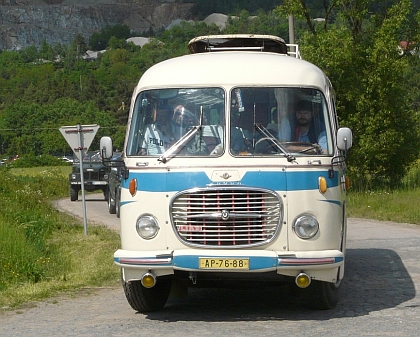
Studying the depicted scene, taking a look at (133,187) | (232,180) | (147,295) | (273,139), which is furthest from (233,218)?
(147,295)

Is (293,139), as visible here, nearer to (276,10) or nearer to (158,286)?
(158,286)

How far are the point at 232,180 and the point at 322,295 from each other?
156 cm

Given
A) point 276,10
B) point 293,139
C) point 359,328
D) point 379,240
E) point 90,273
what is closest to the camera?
point 359,328

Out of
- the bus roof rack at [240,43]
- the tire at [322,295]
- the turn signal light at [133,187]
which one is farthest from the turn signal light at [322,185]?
the bus roof rack at [240,43]

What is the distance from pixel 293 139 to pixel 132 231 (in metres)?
1.83

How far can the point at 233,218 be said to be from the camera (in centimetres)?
862

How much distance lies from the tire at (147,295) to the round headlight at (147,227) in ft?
1.99

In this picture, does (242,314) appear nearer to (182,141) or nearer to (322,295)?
(322,295)

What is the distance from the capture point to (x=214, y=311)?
9656mm

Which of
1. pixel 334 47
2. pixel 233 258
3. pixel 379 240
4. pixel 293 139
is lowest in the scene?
pixel 379 240

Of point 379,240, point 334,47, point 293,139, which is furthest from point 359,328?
point 334,47

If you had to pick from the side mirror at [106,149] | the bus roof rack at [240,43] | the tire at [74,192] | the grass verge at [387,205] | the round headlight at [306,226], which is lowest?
the tire at [74,192]

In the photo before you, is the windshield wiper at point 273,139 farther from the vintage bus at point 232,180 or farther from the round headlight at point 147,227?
the round headlight at point 147,227

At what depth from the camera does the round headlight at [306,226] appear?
8.71 m
